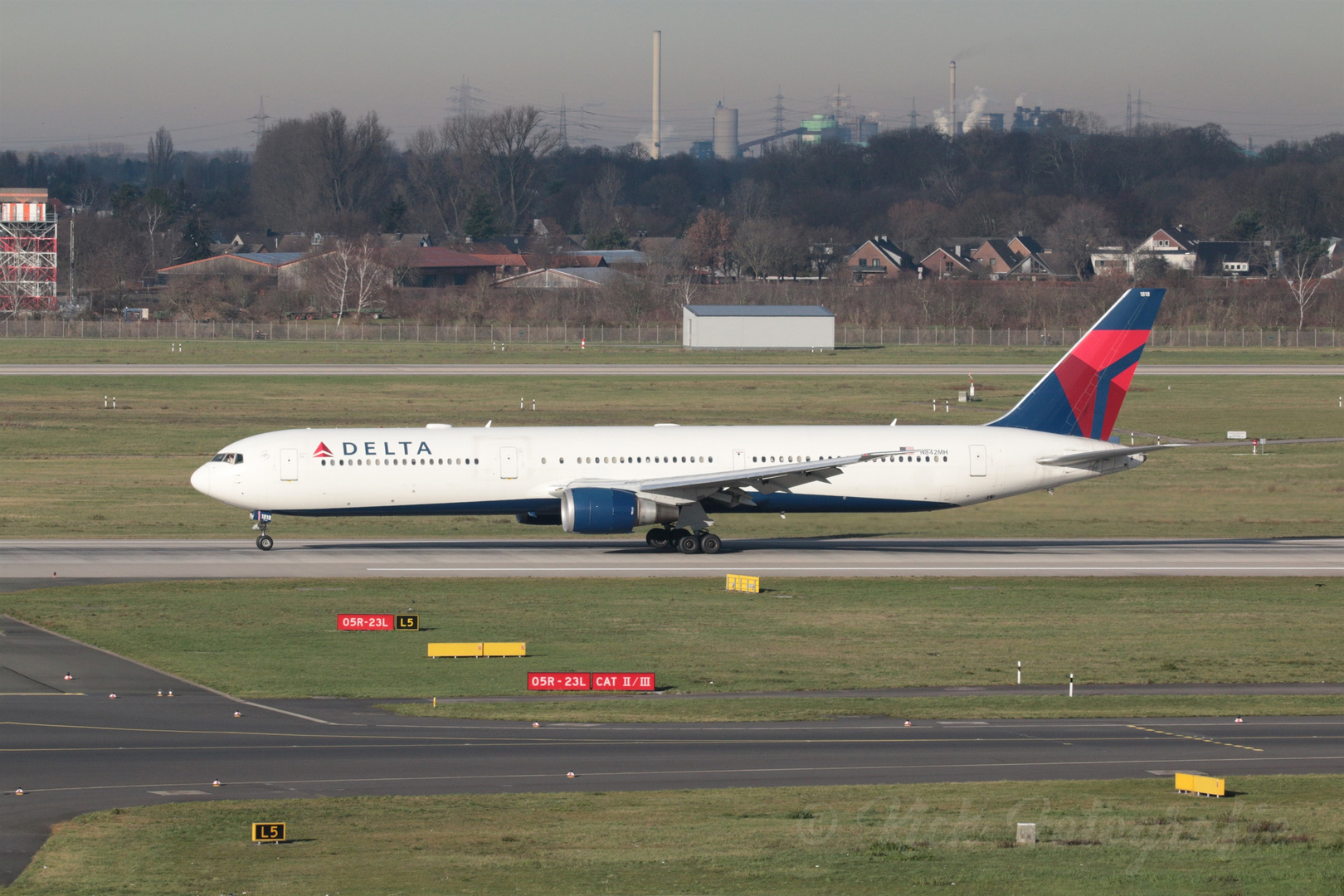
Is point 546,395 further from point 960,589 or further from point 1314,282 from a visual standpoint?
point 1314,282

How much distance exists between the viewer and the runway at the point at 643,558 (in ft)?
151

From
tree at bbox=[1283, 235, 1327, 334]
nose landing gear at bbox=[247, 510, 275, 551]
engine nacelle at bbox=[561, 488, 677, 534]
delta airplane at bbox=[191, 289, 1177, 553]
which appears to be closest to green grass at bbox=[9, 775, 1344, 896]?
engine nacelle at bbox=[561, 488, 677, 534]

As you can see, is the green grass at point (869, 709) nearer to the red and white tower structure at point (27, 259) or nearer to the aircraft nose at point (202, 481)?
the aircraft nose at point (202, 481)

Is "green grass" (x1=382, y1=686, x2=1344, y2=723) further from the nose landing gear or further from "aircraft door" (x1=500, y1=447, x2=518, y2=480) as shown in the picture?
the nose landing gear

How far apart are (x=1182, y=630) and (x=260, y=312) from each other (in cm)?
13738

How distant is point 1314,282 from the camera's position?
158375 millimetres

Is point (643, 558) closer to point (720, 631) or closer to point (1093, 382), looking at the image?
point (720, 631)

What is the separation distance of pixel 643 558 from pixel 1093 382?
17.2 m

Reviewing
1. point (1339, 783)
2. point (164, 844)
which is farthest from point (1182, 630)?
point (164, 844)

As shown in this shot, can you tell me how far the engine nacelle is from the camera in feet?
151

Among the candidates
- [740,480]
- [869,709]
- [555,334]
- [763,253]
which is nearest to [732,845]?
[869,709]

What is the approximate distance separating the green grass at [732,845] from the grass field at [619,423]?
110 ft

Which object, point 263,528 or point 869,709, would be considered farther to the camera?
point 263,528

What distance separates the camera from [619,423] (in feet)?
268
